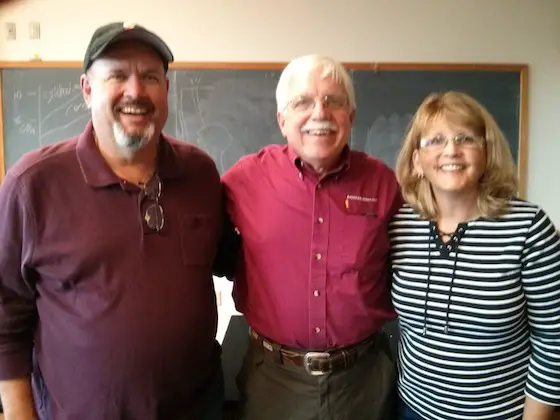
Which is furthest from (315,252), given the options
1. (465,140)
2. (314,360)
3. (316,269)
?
(465,140)

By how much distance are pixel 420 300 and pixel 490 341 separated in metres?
0.20

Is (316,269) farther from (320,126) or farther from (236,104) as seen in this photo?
(236,104)

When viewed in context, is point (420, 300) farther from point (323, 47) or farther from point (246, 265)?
point (323, 47)

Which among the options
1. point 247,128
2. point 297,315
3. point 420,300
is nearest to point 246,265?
point 297,315

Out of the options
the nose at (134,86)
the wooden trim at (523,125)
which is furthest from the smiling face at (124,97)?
the wooden trim at (523,125)

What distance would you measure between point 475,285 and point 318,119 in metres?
0.63

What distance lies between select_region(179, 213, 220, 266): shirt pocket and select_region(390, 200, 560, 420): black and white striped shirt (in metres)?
0.56

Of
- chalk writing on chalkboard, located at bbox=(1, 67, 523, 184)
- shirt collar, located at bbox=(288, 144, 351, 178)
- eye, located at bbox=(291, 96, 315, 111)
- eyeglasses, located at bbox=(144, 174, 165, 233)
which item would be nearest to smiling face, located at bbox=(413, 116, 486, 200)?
shirt collar, located at bbox=(288, 144, 351, 178)

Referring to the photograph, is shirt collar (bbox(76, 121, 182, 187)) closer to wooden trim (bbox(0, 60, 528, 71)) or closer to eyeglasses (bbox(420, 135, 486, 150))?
eyeglasses (bbox(420, 135, 486, 150))

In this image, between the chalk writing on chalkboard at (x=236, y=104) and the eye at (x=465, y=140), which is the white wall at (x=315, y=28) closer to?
the chalk writing on chalkboard at (x=236, y=104)

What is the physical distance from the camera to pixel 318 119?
1523 millimetres

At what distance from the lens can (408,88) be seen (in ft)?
10.6

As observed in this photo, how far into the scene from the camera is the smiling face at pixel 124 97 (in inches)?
53.6

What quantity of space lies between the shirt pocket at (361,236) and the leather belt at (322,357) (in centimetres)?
24
